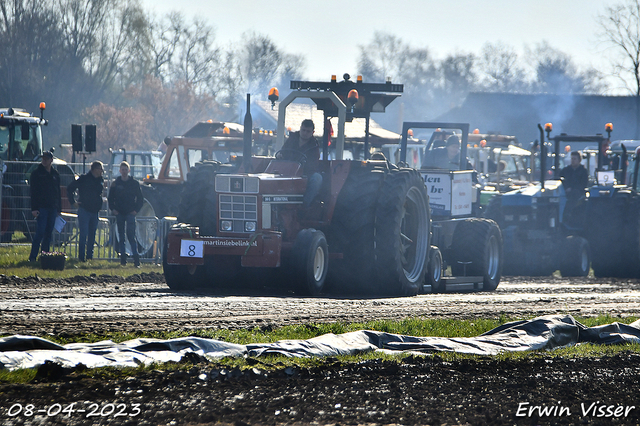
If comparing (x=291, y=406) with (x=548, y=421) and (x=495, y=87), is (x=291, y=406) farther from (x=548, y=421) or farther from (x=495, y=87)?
(x=495, y=87)

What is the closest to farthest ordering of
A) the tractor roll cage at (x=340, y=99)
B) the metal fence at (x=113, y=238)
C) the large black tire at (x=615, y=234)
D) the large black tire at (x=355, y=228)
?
the large black tire at (x=355, y=228) → the tractor roll cage at (x=340, y=99) → the metal fence at (x=113, y=238) → the large black tire at (x=615, y=234)

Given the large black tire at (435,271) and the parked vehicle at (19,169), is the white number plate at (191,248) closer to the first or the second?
the large black tire at (435,271)

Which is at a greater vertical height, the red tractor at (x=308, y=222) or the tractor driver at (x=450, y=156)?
the tractor driver at (x=450, y=156)

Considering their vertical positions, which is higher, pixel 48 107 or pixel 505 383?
pixel 48 107

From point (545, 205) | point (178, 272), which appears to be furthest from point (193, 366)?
point (545, 205)

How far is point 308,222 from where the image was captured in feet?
36.4

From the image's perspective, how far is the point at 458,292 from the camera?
13.3 meters

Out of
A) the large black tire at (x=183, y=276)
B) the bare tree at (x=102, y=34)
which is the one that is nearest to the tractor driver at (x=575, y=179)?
the large black tire at (x=183, y=276)

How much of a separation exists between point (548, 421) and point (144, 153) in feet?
87.3

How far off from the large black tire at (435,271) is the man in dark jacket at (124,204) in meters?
5.72

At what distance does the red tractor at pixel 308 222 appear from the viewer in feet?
34.0

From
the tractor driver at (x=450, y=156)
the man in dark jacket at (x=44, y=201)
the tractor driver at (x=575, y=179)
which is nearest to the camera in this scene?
the tractor driver at (x=450, y=156)

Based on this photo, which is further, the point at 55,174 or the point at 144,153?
the point at 144,153

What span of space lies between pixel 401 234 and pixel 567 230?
270 inches
